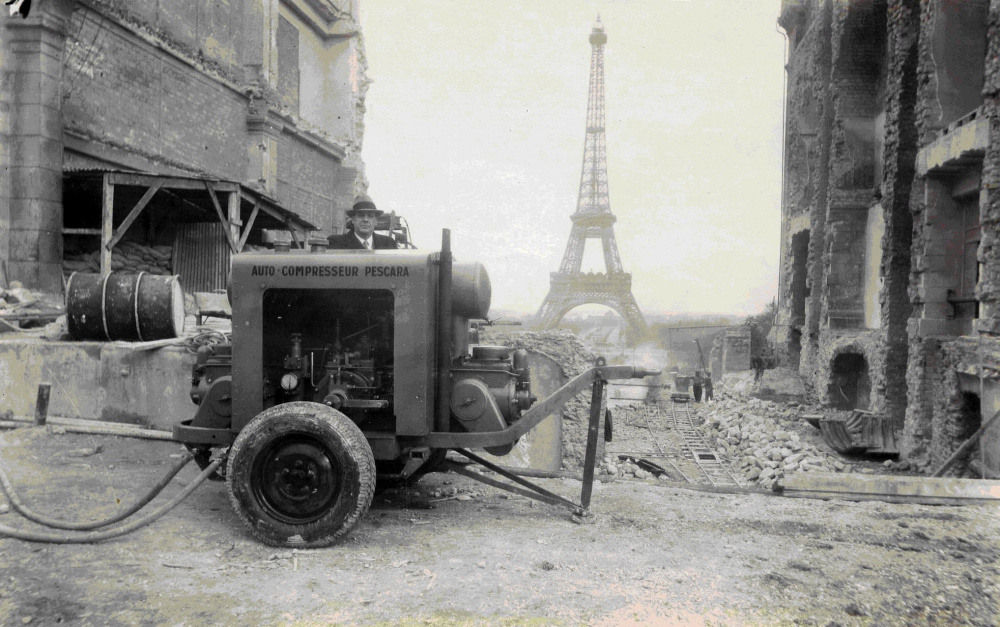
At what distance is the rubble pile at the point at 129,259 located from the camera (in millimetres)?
12057

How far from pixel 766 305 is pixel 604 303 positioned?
9.44m

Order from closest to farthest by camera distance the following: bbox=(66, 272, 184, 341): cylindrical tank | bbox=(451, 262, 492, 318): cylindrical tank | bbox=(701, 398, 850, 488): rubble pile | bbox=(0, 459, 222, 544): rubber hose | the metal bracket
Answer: bbox=(0, 459, 222, 544): rubber hose → bbox=(451, 262, 492, 318): cylindrical tank → the metal bracket → bbox=(66, 272, 184, 341): cylindrical tank → bbox=(701, 398, 850, 488): rubble pile

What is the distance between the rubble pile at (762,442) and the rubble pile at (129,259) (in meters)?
13.4

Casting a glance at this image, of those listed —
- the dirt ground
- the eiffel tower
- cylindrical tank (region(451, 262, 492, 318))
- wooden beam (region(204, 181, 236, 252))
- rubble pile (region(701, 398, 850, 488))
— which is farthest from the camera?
the eiffel tower

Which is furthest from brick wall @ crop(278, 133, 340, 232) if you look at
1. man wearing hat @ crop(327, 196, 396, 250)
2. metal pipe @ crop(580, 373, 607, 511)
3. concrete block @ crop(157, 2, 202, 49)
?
metal pipe @ crop(580, 373, 607, 511)

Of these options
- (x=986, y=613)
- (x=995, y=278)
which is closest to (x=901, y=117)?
(x=995, y=278)

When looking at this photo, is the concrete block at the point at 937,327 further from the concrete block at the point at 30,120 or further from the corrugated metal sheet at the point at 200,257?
the concrete block at the point at 30,120

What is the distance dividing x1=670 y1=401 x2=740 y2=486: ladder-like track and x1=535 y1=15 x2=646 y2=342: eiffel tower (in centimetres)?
1006

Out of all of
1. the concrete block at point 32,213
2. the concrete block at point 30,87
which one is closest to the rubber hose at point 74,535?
the concrete block at point 32,213

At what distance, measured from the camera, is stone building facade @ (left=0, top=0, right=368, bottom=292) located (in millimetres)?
11016

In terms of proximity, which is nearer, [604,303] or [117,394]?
[117,394]

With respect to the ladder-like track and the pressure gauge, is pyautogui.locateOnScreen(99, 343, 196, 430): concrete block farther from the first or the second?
the ladder-like track

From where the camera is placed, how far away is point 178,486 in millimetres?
5004

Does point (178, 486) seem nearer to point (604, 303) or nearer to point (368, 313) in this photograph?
point (368, 313)
